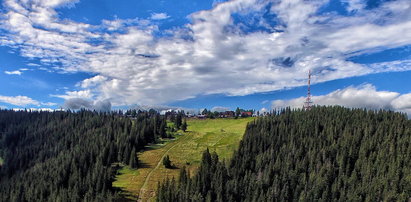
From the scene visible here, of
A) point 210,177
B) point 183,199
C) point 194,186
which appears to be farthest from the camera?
point 210,177

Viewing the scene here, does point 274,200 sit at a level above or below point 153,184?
below

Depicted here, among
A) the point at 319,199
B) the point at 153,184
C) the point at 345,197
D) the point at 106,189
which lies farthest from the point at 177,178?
the point at 345,197

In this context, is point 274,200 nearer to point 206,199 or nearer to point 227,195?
point 227,195

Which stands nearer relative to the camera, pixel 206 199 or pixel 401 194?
pixel 206 199

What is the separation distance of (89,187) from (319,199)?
→ 518 feet

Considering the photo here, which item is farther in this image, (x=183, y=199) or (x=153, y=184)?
(x=153, y=184)

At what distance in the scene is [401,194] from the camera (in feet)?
632

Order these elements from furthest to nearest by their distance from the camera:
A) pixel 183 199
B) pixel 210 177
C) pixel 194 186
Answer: pixel 210 177, pixel 194 186, pixel 183 199

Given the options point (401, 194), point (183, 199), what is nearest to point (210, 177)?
point (183, 199)

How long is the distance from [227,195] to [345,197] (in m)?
87.7

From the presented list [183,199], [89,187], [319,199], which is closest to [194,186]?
[183,199]

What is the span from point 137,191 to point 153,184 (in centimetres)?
1228

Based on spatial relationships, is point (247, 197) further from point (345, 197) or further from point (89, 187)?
point (89, 187)

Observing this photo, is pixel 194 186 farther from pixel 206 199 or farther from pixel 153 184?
pixel 153 184
